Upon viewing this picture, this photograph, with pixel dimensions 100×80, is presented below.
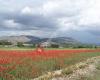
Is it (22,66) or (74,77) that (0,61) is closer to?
(22,66)

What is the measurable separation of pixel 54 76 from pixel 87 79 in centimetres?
166

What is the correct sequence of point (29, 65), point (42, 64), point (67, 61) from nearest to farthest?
point (29, 65)
point (42, 64)
point (67, 61)

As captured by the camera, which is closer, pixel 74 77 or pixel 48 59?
pixel 74 77

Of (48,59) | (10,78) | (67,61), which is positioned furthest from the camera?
(67,61)

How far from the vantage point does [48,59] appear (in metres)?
22.3

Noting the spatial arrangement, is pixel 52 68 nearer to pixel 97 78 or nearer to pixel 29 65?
pixel 29 65

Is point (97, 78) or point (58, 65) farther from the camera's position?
point (58, 65)

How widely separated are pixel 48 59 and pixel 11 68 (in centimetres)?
702

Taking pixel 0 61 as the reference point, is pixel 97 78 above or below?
below

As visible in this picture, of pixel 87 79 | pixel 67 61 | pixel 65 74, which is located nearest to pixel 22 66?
pixel 65 74

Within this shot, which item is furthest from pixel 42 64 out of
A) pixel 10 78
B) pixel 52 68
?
pixel 10 78

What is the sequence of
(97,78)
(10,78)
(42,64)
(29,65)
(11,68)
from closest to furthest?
(10,78) < (11,68) < (97,78) < (29,65) < (42,64)

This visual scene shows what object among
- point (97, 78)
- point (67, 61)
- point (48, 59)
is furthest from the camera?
point (67, 61)

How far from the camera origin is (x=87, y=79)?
16000mm
